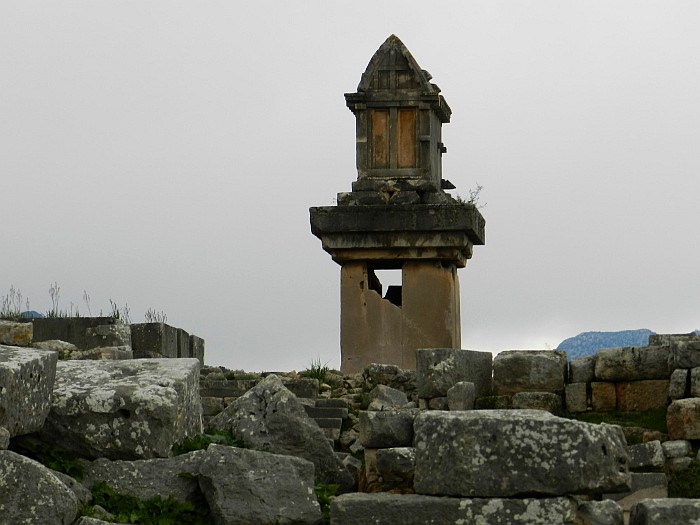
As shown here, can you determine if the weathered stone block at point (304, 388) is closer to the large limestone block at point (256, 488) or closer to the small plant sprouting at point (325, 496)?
the small plant sprouting at point (325, 496)

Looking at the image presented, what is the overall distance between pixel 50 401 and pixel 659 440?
5.08 m

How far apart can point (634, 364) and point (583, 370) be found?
43 centimetres

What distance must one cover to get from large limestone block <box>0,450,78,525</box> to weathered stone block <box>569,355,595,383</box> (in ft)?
17.2

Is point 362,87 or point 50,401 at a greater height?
point 362,87

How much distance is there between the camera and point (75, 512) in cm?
876

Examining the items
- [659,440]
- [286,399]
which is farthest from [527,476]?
[659,440]

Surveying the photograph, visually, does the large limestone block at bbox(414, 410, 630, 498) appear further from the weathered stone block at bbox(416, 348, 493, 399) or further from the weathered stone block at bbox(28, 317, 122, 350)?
the weathered stone block at bbox(28, 317, 122, 350)

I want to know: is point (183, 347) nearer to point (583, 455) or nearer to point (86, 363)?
point (86, 363)

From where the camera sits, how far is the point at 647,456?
1174 centimetres

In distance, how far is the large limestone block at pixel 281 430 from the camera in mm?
9914

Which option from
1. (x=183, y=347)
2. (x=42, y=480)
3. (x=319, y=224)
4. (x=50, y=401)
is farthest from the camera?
(x=319, y=224)

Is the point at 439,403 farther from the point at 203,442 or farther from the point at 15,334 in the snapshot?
the point at 15,334

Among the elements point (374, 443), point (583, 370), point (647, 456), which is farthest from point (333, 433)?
point (647, 456)

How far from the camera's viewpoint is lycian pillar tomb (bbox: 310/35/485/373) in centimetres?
1738
